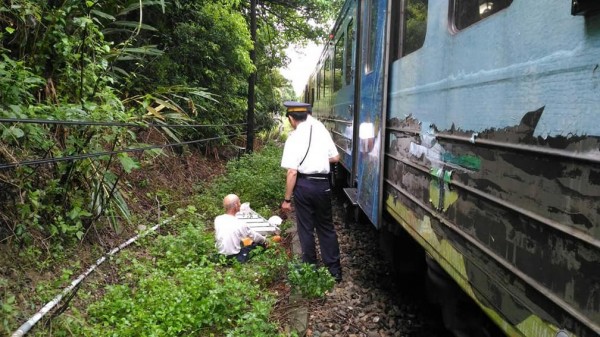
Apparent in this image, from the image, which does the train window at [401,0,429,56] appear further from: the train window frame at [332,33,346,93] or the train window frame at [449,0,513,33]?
the train window frame at [332,33,346,93]

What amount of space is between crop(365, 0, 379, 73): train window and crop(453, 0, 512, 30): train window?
1.74m

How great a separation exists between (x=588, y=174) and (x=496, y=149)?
562mm

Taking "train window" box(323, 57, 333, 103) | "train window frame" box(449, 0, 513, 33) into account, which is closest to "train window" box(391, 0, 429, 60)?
"train window frame" box(449, 0, 513, 33)

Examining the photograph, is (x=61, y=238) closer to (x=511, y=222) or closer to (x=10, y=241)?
(x=10, y=241)

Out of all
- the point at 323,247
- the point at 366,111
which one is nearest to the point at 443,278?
the point at 323,247

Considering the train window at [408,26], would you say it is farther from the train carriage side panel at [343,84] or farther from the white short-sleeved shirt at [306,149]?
the train carriage side panel at [343,84]

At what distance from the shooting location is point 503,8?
6.15ft

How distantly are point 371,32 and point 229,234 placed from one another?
2.30m

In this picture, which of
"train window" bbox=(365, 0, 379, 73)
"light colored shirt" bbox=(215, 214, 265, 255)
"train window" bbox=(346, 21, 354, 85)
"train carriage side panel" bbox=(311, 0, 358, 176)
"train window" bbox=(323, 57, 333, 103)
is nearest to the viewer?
"train window" bbox=(365, 0, 379, 73)

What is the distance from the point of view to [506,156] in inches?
67.5

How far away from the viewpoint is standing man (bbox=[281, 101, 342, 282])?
13.0ft

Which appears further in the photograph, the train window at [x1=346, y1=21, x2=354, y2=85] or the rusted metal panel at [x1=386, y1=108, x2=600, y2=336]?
the train window at [x1=346, y1=21, x2=354, y2=85]

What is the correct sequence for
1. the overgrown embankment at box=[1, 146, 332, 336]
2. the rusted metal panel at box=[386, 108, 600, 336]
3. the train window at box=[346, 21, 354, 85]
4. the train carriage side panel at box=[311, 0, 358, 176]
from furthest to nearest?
the train window at box=[346, 21, 354, 85] < the train carriage side panel at box=[311, 0, 358, 176] < the overgrown embankment at box=[1, 146, 332, 336] < the rusted metal panel at box=[386, 108, 600, 336]

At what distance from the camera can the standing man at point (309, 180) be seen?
3.97 metres
